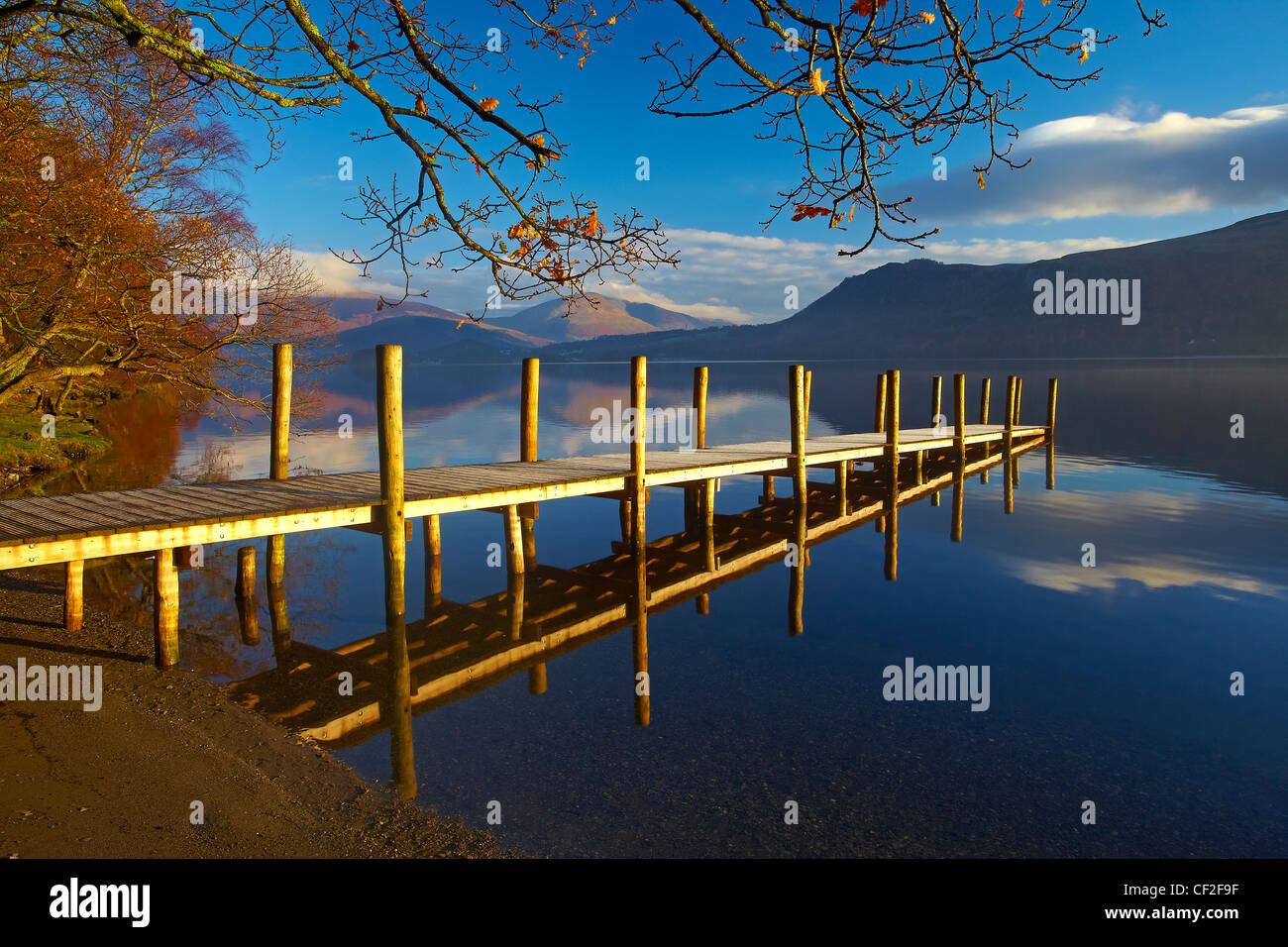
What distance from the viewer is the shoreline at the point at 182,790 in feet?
18.0

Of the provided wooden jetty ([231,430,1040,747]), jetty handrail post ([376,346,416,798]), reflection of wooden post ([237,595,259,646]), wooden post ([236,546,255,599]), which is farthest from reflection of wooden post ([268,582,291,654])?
jetty handrail post ([376,346,416,798])

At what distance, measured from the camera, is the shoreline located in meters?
5.48

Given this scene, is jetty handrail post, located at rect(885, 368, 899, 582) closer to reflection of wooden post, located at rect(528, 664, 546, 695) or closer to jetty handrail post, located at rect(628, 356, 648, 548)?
jetty handrail post, located at rect(628, 356, 648, 548)

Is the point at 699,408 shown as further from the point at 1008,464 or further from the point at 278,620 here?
the point at 1008,464

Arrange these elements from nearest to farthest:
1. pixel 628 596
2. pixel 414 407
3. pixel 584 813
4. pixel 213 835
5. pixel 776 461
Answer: pixel 213 835
pixel 584 813
pixel 628 596
pixel 776 461
pixel 414 407

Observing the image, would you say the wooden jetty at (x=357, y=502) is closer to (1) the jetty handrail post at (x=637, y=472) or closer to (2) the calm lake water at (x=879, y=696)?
(1) the jetty handrail post at (x=637, y=472)

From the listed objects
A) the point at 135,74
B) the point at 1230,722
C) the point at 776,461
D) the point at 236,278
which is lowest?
the point at 1230,722

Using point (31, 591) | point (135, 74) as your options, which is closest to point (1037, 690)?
point (31, 591)

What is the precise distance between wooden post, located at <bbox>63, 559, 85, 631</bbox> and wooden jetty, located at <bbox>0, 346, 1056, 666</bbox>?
0.05 feet

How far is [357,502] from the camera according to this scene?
30.3 feet

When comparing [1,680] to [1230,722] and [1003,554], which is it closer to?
[1230,722]

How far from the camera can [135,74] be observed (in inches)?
434

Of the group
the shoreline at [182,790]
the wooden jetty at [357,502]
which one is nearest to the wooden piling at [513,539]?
the wooden jetty at [357,502]

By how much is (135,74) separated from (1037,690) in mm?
14883
